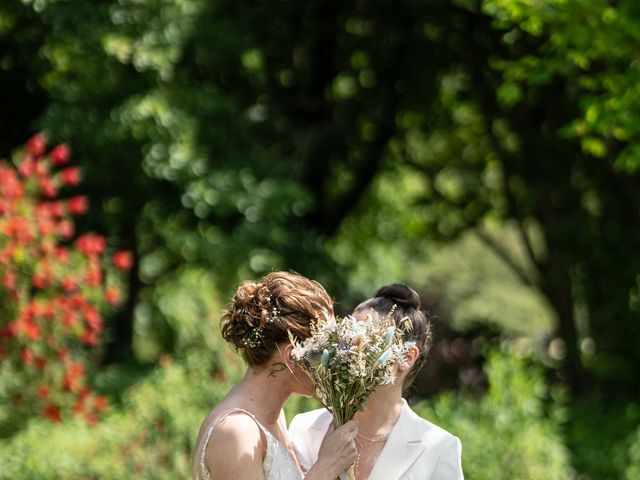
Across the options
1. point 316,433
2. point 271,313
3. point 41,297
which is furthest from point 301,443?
point 41,297

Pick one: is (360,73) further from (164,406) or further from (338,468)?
(338,468)

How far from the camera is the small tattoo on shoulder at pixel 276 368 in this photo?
385 cm

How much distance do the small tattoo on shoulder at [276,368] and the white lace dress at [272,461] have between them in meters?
0.16

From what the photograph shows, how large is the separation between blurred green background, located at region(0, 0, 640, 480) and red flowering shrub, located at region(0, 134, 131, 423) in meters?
0.32

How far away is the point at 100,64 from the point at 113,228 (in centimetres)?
178

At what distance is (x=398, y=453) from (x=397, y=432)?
9 centimetres

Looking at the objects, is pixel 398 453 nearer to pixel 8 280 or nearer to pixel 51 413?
pixel 8 280

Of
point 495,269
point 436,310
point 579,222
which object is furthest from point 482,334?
point 495,269

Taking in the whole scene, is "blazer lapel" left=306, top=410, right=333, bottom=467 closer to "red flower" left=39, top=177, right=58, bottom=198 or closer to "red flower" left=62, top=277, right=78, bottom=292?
"red flower" left=62, top=277, right=78, bottom=292

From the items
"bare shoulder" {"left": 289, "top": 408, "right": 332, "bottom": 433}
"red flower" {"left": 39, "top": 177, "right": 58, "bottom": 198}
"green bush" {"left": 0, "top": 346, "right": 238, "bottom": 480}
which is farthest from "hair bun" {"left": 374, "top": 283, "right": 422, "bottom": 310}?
"red flower" {"left": 39, "top": 177, "right": 58, "bottom": 198}

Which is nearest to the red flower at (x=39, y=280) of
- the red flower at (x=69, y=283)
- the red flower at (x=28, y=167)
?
the red flower at (x=69, y=283)

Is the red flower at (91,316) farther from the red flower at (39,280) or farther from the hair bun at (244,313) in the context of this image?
the hair bun at (244,313)

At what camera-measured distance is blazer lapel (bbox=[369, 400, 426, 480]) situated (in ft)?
13.1

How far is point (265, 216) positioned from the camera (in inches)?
417
